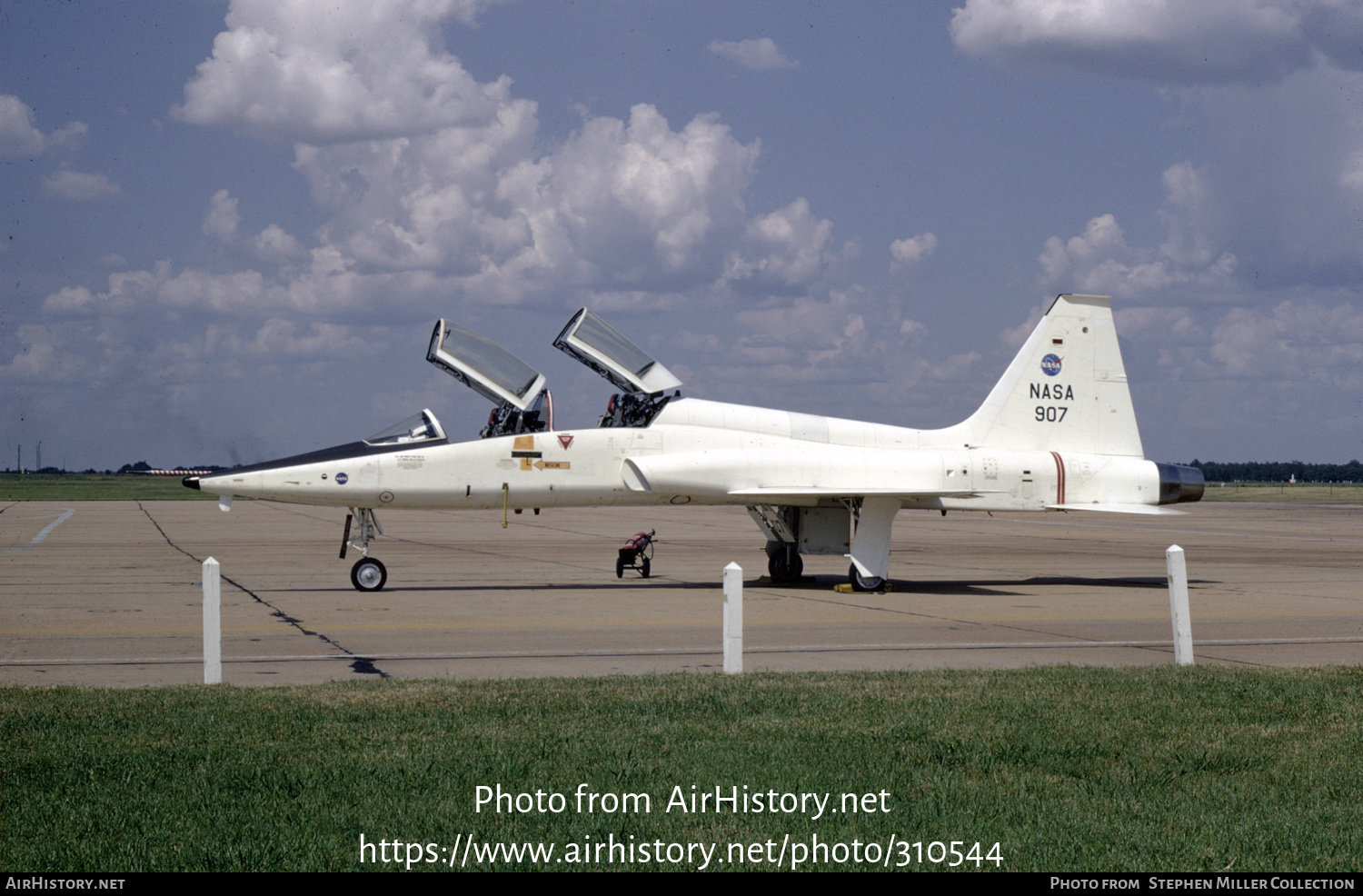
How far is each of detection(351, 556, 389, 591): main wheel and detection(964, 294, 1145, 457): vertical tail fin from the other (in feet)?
32.8

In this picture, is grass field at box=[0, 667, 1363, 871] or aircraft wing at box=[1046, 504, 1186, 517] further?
aircraft wing at box=[1046, 504, 1186, 517]

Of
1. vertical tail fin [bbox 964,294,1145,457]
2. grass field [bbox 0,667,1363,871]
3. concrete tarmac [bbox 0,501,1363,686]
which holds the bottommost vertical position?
grass field [bbox 0,667,1363,871]

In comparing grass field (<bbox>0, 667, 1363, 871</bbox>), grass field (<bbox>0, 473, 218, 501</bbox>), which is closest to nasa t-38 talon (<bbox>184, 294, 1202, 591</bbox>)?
grass field (<bbox>0, 667, 1363, 871</bbox>)

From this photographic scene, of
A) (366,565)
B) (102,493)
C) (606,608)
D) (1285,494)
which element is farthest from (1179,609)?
(1285,494)

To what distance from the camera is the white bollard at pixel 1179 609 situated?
35.7ft

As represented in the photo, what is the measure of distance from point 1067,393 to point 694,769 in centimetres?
1590

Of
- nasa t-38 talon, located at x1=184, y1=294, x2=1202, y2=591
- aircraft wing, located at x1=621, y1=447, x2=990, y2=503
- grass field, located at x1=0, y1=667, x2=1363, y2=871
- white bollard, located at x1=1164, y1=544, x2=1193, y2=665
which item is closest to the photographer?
grass field, located at x1=0, y1=667, x2=1363, y2=871

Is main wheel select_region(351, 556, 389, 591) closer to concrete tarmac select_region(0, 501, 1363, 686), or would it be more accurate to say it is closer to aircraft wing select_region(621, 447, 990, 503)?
concrete tarmac select_region(0, 501, 1363, 686)

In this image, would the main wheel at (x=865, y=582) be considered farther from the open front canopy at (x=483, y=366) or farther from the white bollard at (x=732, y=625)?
the white bollard at (x=732, y=625)

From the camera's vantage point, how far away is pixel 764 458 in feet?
61.9

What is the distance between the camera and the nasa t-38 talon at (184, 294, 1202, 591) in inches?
701

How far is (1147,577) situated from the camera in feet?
73.5

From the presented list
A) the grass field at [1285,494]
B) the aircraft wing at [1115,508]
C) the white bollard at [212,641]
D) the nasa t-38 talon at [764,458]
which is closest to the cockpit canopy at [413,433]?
the nasa t-38 talon at [764,458]

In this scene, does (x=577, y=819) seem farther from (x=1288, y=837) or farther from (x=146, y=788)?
(x=1288, y=837)
